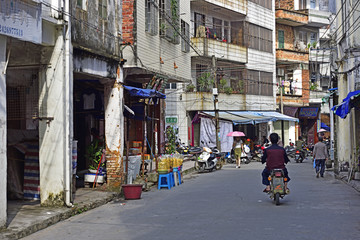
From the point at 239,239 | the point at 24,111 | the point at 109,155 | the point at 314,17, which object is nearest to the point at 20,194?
the point at 24,111

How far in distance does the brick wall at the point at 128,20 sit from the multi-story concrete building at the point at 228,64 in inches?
519

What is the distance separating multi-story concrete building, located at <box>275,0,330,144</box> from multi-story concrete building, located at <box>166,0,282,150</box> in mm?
2409

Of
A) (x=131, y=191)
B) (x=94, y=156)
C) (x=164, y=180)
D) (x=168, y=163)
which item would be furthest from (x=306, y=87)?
(x=131, y=191)

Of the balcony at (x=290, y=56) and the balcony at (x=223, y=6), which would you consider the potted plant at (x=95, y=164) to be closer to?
the balcony at (x=223, y=6)

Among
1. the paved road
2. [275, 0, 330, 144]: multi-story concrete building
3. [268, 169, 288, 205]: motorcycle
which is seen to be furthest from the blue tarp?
[268, 169, 288, 205]: motorcycle

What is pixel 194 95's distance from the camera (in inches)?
1297

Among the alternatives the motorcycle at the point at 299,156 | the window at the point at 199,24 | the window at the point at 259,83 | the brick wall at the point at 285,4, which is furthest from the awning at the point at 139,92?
the brick wall at the point at 285,4

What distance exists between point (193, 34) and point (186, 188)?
726 inches

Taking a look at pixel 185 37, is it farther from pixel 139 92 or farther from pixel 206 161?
pixel 139 92

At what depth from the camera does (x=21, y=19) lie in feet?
32.3

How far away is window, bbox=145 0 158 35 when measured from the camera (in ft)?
58.9

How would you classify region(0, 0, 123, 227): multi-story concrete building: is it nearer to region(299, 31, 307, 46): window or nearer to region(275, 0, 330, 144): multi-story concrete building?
region(275, 0, 330, 144): multi-story concrete building

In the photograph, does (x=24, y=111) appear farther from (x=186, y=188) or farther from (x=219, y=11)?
(x=219, y=11)

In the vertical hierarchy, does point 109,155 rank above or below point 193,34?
below
